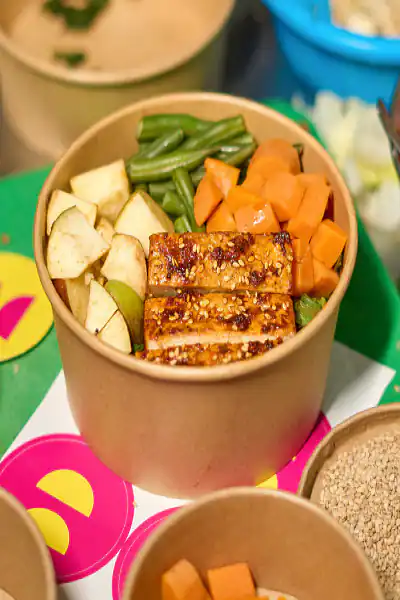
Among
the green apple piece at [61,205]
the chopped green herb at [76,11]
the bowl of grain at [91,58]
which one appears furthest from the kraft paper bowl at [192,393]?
the chopped green herb at [76,11]

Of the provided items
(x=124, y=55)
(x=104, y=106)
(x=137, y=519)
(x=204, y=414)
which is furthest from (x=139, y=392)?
(x=124, y=55)

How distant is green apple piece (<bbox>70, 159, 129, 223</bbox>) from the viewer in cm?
97

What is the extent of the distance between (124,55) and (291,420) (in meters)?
0.91

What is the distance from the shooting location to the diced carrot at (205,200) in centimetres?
97

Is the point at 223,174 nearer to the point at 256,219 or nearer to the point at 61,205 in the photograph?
the point at 256,219

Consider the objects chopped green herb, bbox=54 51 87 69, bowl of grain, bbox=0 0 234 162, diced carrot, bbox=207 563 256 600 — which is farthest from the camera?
chopped green herb, bbox=54 51 87 69

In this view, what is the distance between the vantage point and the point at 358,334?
109 cm

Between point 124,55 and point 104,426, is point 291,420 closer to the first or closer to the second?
point 104,426

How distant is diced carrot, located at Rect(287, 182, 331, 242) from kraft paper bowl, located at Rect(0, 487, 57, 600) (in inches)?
18.4

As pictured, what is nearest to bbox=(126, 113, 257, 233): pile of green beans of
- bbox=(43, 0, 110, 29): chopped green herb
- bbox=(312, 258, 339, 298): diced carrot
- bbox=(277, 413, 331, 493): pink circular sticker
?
bbox=(312, 258, 339, 298): diced carrot

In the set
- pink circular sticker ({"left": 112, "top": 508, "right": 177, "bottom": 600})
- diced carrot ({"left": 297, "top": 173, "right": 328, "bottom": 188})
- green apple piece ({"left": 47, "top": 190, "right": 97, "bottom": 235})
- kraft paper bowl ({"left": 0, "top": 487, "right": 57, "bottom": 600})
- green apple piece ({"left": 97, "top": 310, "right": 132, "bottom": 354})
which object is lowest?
pink circular sticker ({"left": 112, "top": 508, "right": 177, "bottom": 600})

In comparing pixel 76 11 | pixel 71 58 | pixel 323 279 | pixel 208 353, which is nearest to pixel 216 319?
pixel 208 353

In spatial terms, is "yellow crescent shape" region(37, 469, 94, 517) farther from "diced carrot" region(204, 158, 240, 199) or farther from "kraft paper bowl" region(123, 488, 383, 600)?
"diced carrot" region(204, 158, 240, 199)

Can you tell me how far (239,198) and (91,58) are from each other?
2.33 feet
